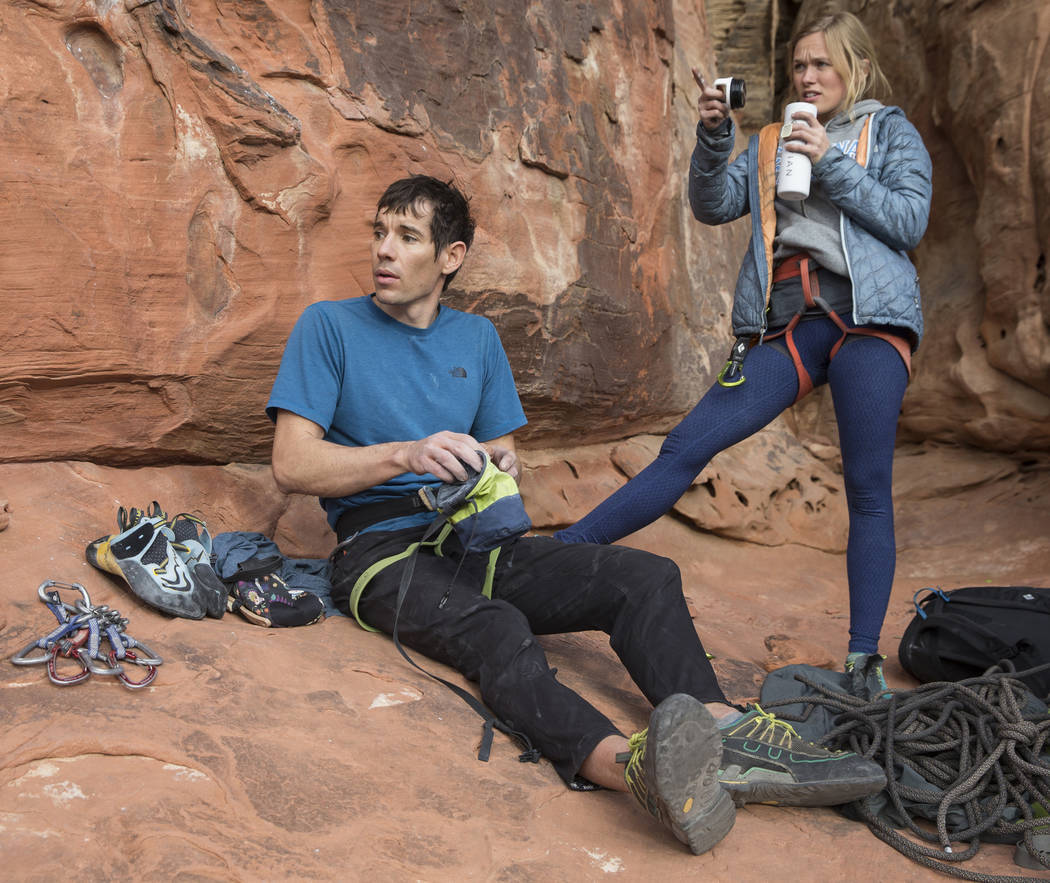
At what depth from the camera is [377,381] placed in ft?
9.30

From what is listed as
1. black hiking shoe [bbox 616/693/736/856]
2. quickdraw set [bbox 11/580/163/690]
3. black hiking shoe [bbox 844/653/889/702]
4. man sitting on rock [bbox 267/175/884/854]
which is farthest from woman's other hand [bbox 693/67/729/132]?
quickdraw set [bbox 11/580/163/690]

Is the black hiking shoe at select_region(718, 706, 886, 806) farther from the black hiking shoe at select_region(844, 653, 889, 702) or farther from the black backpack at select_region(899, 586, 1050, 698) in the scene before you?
the black backpack at select_region(899, 586, 1050, 698)

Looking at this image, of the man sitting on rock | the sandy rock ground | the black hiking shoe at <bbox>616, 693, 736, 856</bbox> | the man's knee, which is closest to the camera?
the sandy rock ground

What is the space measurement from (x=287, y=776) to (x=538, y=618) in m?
0.93

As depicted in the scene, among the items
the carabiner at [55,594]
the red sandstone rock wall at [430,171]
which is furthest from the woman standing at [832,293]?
the carabiner at [55,594]

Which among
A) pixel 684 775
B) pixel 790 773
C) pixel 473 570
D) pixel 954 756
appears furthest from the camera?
pixel 473 570

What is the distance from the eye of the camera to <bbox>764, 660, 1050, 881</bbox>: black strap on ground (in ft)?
6.98

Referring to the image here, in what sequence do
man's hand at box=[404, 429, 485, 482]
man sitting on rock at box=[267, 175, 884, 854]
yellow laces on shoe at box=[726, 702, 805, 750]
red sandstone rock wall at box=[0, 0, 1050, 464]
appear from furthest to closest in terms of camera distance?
red sandstone rock wall at box=[0, 0, 1050, 464]
man's hand at box=[404, 429, 485, 482]
yellow laces on shoe at box=[726, 702, 805, 750]
man sitting on rock at box=[267, 175, 884, 854]

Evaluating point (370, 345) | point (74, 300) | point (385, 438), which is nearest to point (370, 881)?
point (385, 438)

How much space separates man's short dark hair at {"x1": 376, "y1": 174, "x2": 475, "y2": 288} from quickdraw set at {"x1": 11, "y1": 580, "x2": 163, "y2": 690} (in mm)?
1392

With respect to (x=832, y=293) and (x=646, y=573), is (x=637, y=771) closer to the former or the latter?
(x=646, y=573)

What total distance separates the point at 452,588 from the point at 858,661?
3.93 feet

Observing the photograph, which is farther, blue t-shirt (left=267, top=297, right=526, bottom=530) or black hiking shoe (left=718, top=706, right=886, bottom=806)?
blue t-shirt (left=267, top=297, right=526, bottom=530)

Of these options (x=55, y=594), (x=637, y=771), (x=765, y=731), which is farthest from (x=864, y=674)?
(x=55, y=594)
